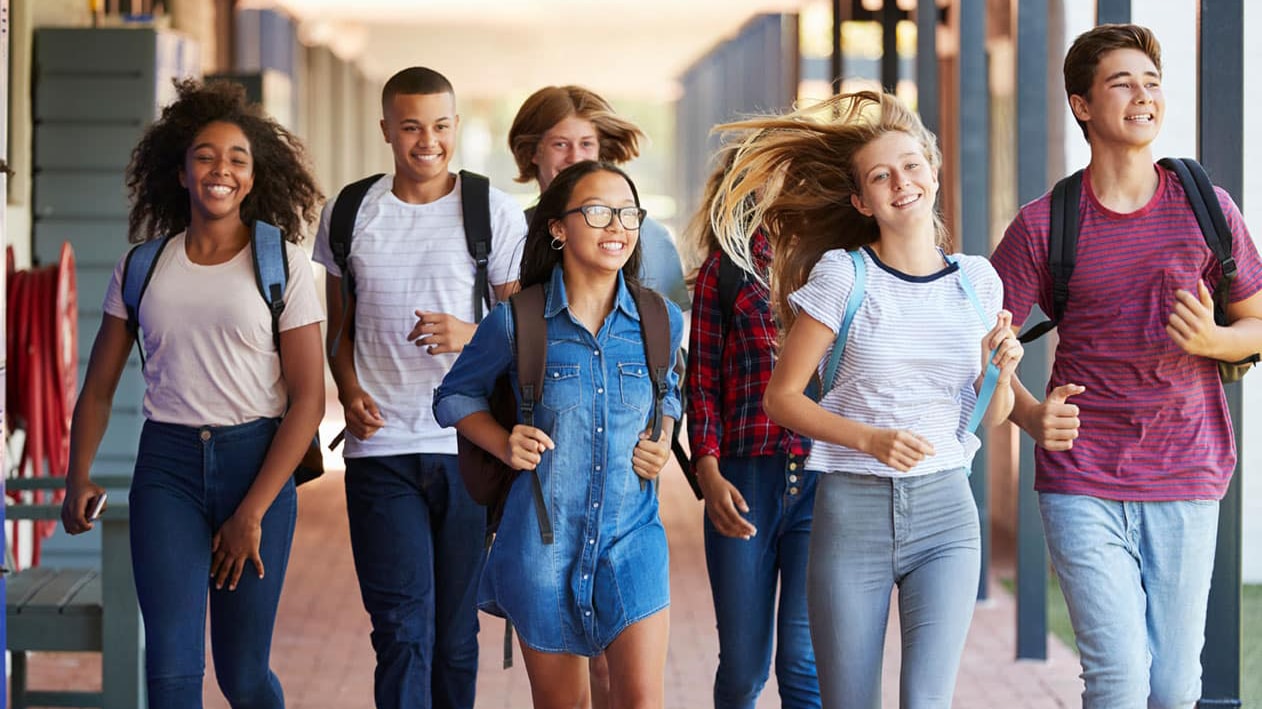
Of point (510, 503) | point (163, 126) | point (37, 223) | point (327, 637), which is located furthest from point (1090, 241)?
point (37, 223)

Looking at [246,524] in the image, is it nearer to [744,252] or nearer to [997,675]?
Result: [744,252]

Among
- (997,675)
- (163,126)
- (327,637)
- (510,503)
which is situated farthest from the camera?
(327,637)

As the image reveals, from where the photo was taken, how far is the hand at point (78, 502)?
378cm

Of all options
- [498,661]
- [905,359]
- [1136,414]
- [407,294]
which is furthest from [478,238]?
[498,661]

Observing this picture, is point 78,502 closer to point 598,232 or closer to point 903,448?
point 598,232

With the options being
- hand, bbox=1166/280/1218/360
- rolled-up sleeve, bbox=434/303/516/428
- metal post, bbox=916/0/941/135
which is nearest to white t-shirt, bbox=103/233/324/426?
rolled-up sleeve, bbox=434/303/516/428

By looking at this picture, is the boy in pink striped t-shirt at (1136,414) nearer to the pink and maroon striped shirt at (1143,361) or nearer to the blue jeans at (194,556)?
the pink and maroon striped shirt at (1143,361)

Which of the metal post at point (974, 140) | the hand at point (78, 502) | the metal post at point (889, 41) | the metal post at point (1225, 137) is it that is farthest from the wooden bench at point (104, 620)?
the metal post at point (889, 41)

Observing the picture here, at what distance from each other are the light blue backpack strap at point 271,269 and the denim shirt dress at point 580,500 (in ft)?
1.94

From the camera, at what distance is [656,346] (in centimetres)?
333

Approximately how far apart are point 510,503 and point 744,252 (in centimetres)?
89

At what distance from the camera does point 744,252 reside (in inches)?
150

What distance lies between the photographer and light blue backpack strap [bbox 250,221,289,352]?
146 inches

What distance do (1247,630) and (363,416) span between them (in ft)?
15.5
